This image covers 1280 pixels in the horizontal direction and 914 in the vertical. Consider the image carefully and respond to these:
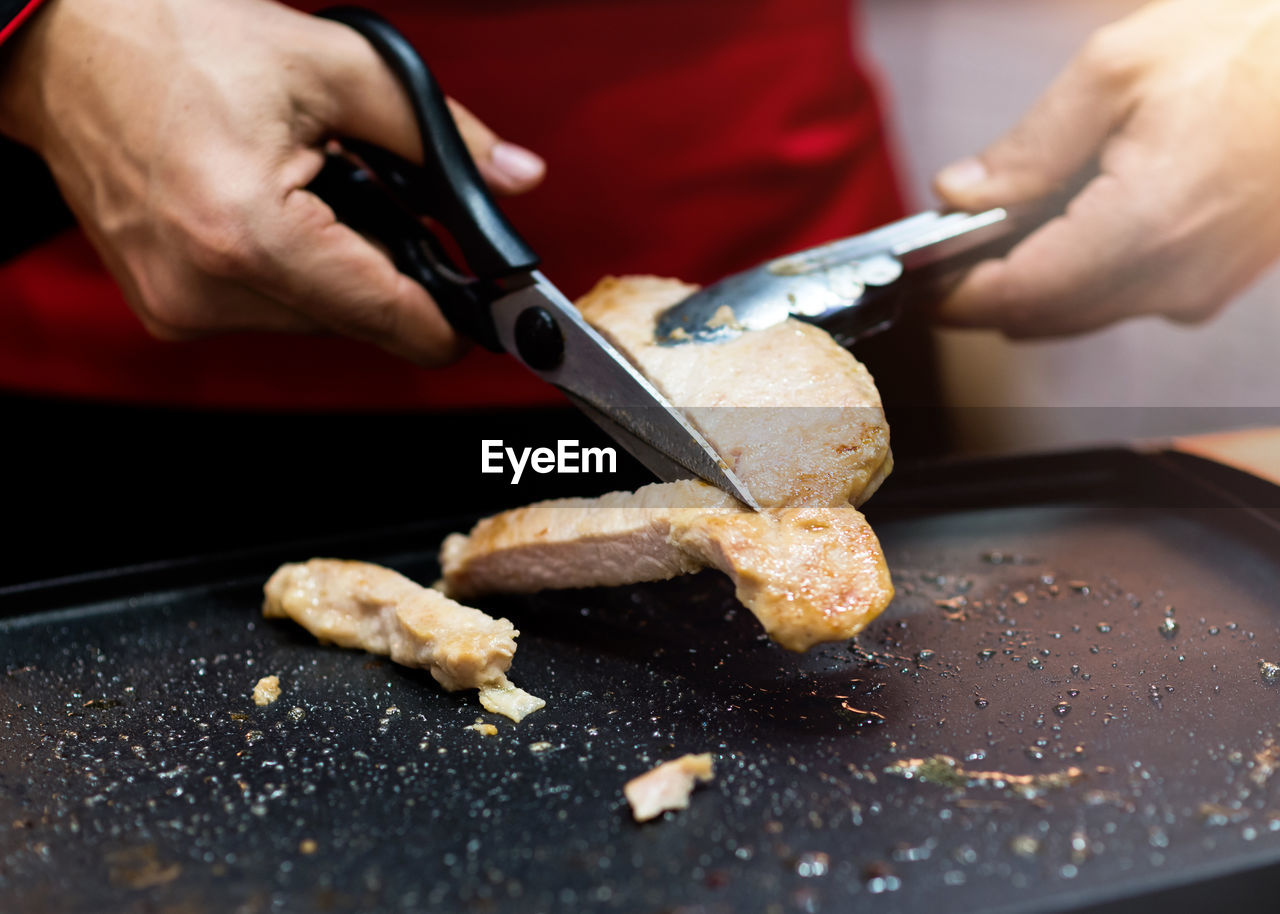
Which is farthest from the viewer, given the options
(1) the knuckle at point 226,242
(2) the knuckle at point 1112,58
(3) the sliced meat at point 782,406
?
(2) the knuckle at point 1112,58

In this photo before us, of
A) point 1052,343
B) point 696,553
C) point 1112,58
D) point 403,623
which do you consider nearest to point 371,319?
point 403,623

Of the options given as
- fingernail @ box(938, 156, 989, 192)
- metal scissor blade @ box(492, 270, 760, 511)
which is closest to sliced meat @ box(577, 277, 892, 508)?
metal scissor blade @ box(492, 270, 760, 511)

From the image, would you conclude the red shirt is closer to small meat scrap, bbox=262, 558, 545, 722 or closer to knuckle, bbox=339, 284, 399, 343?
knuckle, bbox=339, 284, 399, 343

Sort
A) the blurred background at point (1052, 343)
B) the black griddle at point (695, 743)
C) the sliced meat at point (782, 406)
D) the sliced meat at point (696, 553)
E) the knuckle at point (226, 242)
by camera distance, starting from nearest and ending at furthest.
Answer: the black griddle at point (695, 743), the sliced meat at point (696, 553), the sliced meat at point (782, 406), the knuckle at point (226, 242), the blurred background at point (1052, 343)

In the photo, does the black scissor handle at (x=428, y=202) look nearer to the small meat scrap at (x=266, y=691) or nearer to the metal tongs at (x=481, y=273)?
the metal tongs at (x=481, y=273)

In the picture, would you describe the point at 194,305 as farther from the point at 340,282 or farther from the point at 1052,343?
the point at 1052,343

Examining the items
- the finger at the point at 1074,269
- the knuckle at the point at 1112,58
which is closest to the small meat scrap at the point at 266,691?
→ the finger at the point at 1074,269
